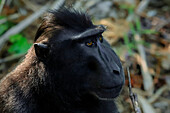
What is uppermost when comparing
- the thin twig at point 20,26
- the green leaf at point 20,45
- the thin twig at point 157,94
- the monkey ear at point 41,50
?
the monkey ear at point 41,50

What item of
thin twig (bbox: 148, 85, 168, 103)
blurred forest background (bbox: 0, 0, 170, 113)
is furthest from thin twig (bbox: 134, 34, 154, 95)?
thin twig (bbox: 148, 85, 168, 103)

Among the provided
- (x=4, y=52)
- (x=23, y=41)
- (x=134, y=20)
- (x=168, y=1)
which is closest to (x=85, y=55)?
(x=23, y=41)

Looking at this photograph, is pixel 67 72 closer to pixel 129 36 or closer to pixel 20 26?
pixel 20 26

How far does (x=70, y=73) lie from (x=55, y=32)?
1.61ft

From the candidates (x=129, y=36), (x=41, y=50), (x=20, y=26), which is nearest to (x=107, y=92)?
(x=41, y=50)

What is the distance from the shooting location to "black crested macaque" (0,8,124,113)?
3.57 meters

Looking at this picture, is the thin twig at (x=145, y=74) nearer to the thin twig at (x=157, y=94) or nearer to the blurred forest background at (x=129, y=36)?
the blurred forest background at (x=129, y=36)

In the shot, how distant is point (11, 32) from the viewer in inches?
249

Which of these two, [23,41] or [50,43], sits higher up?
[50,43]

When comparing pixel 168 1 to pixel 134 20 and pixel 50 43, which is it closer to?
pixel 134 20

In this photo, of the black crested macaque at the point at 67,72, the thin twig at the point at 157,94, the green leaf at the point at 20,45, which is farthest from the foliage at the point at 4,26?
the thin twig at the point at 157,94

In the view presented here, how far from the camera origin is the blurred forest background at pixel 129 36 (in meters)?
6.32

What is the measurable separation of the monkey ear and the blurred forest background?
2.02 metres

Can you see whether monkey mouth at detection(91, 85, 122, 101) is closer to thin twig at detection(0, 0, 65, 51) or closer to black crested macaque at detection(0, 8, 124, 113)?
black crested macaque at detection(0, 8, 124, 113)
